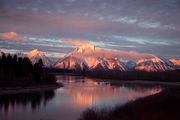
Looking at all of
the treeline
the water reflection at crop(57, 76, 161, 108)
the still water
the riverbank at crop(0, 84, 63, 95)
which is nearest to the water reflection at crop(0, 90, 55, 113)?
the still water

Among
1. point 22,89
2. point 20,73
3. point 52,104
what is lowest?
point 52,104

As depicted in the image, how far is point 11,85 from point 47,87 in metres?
19.6

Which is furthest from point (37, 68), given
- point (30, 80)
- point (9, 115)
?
point (9, 115)

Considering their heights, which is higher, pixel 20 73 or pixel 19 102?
pixel 20 73

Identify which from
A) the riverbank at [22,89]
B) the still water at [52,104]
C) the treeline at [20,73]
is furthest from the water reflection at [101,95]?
the treeline at [20,73]

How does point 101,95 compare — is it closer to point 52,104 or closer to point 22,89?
point 52,104

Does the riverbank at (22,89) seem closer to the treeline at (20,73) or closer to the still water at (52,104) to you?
the treeline at (20,73)

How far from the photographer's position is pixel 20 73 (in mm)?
114250

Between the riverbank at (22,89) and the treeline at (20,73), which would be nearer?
the riverbank at (22,89)

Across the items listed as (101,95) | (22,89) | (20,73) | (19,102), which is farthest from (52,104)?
(20,73)

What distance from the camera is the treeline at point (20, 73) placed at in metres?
101

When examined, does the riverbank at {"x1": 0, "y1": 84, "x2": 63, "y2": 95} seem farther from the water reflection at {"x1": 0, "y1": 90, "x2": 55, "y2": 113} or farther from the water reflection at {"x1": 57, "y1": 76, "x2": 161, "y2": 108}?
the water reflection at {"x1": 0, "y1": 90, "x2": 55, "y2": 113}

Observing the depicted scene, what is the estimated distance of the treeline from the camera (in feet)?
333

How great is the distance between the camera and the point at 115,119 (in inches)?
1318
